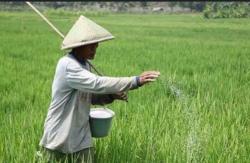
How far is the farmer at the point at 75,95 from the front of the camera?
2441mm

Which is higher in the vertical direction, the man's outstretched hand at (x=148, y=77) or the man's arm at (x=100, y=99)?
the man's outstretched hand at (x=148, y=77)

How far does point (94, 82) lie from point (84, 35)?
10.5 inches

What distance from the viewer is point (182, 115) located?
398 centimetres

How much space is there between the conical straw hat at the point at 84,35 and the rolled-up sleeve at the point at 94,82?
119 mm

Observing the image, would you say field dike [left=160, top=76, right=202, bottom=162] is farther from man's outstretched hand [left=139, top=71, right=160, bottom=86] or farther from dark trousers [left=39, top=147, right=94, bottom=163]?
man's outstretched hand [left=139, top=71, right=160, bottom=86]

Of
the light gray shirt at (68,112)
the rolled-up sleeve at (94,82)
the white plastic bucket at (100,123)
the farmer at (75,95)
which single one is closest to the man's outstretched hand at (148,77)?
the rolled-up sleeve at (94,82)

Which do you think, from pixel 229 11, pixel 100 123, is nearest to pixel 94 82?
pixel 100 123

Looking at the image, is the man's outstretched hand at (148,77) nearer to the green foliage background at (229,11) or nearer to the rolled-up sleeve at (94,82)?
the rolled-up sleeve at (94,82)

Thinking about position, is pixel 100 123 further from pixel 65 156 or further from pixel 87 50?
pixel 87 50

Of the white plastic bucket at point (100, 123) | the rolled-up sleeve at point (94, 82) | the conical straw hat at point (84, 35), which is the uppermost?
the conical straw hat at point (84, 35)

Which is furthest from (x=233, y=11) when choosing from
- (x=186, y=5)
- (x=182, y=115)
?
(x=182, y=115)

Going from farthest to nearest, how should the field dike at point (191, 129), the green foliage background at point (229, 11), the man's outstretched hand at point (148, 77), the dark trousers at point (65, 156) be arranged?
the green foliage background at point (229, 11), the field dike at point (191, 129), the dark trousers at point (65, 156), the man's outstretched hand at point (148, 77)

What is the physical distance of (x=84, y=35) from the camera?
2.46 meters

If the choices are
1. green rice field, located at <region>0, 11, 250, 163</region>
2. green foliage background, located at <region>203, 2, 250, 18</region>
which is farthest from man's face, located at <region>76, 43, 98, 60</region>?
green foliage background, located at <region>203, 2, 250, 18</region>
